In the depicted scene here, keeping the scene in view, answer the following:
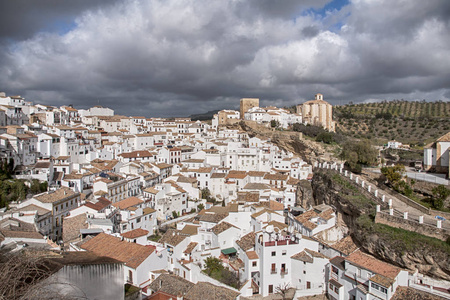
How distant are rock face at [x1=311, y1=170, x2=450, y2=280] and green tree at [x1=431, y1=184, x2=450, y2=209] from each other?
10.5ft

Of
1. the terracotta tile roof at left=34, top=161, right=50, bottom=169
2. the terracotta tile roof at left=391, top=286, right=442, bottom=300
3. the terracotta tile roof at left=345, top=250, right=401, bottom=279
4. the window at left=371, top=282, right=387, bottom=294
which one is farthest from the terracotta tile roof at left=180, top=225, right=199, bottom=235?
the terracotta tile roof at left=34, top=161, right=50, bottom=169

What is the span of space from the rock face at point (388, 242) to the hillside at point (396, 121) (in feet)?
88.2

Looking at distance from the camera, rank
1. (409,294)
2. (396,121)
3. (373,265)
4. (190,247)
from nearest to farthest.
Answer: (409,294) < (373,265) < (190,247) < (396,121)

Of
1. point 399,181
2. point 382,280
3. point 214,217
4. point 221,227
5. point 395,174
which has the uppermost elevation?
point 395,174

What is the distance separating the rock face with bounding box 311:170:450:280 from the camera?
1395 centimetres

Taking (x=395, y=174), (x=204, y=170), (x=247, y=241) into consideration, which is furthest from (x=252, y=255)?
(x=204, y=170)

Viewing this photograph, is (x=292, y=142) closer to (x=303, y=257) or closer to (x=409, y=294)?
(x=303, y=257)

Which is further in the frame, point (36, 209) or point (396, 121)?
point (396, 121)

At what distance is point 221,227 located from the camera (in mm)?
21422

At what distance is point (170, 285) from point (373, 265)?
9.21 metres

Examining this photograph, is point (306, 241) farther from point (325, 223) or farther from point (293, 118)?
point (293, 118)

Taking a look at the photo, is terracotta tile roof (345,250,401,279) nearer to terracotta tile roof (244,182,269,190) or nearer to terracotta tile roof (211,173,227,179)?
terracotta tile roof (244,182,269,190)

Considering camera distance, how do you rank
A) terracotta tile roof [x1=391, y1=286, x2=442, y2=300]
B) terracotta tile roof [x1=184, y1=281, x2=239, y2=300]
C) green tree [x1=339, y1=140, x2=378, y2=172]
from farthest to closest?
green tree [x1=339, y1=140, x2=378, y2=172], terracotta tile roof [x1=184, y1=281, x2=239, y2=300], terracotta tile roof [x1=391, y1=286, x2=442, y2=300]

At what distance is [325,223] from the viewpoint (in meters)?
20.3
